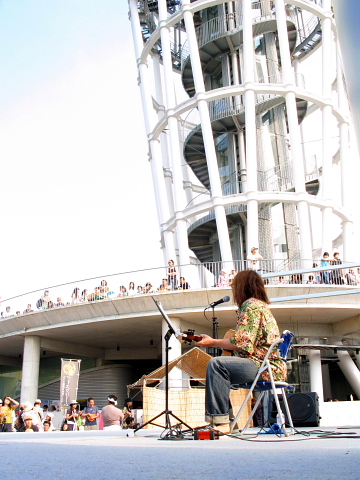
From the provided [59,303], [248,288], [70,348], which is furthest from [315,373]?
[248,288]

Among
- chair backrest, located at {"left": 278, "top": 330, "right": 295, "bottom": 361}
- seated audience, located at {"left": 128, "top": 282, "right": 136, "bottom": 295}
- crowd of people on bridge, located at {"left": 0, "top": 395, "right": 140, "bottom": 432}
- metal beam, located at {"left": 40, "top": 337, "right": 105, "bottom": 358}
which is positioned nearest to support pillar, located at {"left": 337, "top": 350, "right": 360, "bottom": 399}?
seated audience, located at {"left": 128, "top": 282, "right": 136, "bottom": 295}

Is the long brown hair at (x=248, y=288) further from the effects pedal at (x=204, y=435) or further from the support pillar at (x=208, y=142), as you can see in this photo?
the support pillar at (x=208, y=142)

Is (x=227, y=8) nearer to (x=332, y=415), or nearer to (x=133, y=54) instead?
(x=133, y=54)

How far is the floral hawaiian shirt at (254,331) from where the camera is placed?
5402 millimetres

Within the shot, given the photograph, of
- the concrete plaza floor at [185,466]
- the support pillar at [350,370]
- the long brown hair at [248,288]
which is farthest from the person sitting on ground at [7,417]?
the support pillar at [350,370]

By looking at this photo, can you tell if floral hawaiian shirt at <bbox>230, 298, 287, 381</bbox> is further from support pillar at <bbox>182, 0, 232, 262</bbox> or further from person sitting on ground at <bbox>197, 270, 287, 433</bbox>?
support pillar at <bbox>182, 0, 232, 262</bbox>

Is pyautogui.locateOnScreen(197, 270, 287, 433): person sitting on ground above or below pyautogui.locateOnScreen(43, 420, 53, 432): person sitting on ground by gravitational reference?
above

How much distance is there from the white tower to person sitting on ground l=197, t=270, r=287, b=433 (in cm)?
2008

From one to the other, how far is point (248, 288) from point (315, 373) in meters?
19.5

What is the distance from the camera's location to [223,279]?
893 inches

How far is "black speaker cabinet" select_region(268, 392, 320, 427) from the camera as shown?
8887 mm

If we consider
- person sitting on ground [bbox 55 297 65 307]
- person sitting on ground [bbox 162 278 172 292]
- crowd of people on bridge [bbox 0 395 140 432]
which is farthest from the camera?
person sitting on ground [bbox 55 297 65 307]

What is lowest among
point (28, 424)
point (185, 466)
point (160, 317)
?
point (28, 424)

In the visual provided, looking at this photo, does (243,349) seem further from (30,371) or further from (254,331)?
(30,371)
